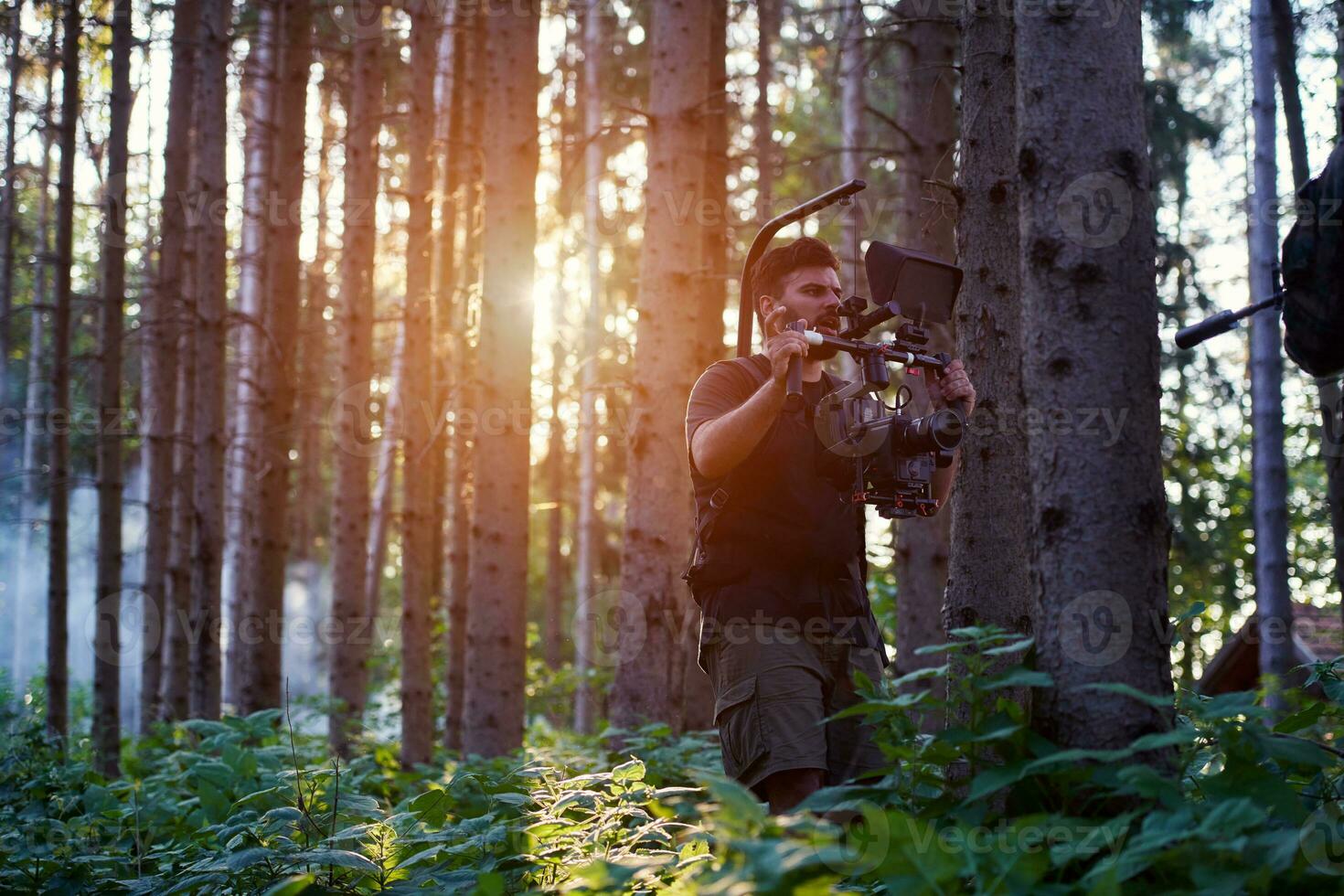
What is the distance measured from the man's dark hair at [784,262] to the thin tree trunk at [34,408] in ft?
26.4

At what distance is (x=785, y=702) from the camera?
3896 millimetres

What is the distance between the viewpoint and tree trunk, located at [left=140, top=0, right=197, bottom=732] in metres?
12.0

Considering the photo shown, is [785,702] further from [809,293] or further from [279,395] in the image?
[279,395]

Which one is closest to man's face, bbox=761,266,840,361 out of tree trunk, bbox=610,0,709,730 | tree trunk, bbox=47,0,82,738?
tree trunk, bbox=610,0,709,730

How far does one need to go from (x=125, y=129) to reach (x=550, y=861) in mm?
9587

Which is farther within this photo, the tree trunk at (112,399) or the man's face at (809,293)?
the tree trunk at (112,399)

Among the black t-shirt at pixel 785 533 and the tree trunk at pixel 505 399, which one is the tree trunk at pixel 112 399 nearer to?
the tree trunk at pixel 505 399

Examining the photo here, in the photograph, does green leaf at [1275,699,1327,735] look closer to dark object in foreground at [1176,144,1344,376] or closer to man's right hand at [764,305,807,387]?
dark object in foreground at [1176,144,1344,376]

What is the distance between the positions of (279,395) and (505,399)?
3.97 meters

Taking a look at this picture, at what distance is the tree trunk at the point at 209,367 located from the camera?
37.2ft

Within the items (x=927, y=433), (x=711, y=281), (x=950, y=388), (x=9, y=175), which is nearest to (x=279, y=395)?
(x=9, y=175)

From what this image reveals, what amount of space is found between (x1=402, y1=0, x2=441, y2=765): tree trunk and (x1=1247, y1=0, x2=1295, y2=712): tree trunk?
8085 mm

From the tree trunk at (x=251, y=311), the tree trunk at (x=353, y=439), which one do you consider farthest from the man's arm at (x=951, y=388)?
the tree trunk at (x=251, y=311)

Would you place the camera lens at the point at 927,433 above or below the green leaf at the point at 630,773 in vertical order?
above
